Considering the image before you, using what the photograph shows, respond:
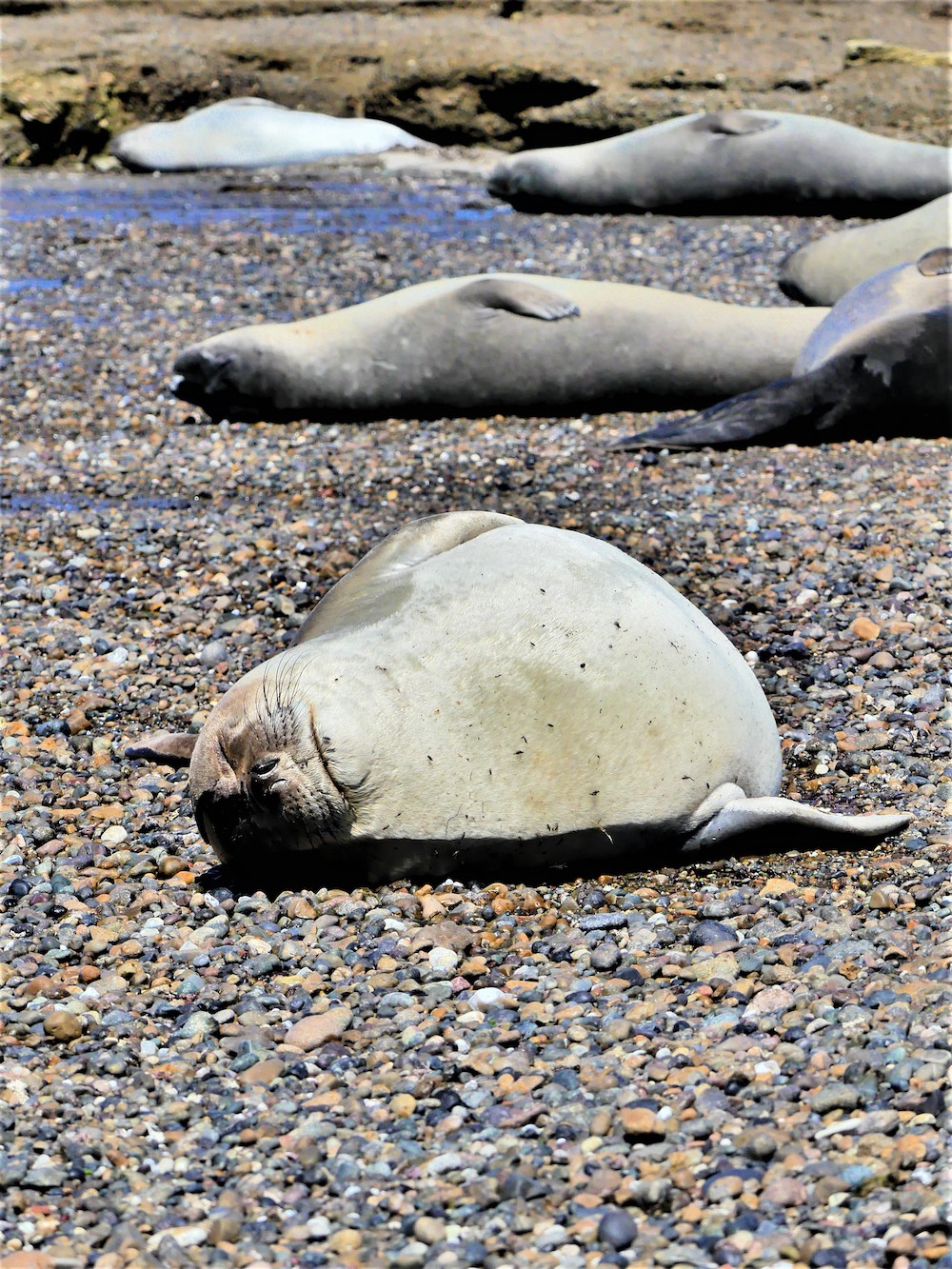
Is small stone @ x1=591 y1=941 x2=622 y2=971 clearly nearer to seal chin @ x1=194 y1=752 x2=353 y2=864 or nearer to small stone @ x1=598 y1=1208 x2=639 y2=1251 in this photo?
seal chin @ x1=194 y1=752 x2=353 y2=864

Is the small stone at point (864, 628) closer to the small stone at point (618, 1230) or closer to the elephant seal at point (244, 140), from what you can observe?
the small stone at point (618, 1230)

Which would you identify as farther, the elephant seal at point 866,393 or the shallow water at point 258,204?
the shallow water at point 258,204

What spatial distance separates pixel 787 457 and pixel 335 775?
3639 millimetres

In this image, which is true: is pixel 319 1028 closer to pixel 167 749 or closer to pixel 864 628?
pixel 167 749

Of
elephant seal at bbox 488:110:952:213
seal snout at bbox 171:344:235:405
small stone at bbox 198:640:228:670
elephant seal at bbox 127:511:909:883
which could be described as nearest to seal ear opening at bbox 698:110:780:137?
elephant seal at bbox 488:110:952:213

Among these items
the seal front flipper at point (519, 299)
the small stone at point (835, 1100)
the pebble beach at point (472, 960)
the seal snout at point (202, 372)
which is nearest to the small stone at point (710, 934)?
the pebble beach at point (472, 960)

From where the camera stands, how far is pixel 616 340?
7137mm

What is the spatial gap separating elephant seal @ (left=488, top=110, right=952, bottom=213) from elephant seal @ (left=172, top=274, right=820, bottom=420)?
4.23 m

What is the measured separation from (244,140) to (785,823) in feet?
39.0

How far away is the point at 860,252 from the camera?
27.8ft

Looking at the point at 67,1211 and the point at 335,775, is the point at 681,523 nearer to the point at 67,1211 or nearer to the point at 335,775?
the point at 335,775

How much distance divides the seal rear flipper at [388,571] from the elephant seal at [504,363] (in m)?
3.16

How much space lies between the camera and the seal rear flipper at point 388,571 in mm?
3666

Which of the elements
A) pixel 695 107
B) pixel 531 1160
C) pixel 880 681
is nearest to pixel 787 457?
pixel 880 681
